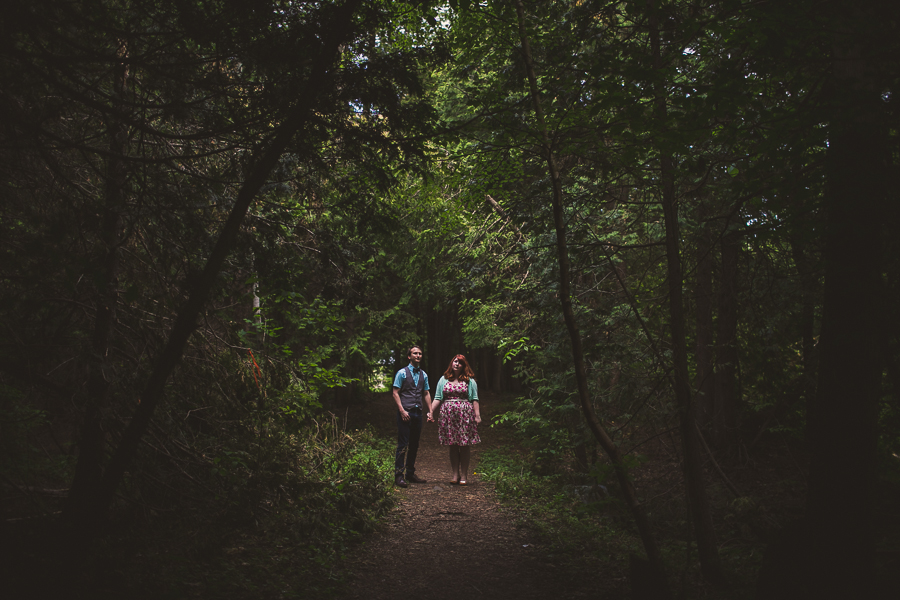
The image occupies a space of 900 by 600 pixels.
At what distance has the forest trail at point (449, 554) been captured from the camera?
495 cm

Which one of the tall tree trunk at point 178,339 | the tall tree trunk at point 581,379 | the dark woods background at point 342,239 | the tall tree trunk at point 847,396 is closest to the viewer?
the tall tree trunk at point 178,339

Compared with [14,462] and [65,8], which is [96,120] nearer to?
[65,8]

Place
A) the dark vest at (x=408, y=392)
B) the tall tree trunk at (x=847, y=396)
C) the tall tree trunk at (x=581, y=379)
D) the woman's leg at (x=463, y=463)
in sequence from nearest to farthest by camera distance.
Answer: the tall tree trunk at (x=847, y=396) → the tall tree trunk at (x=581, y=379) → the dark vest at (x=408, y=392) → the woman's leg at (x=463, y=463)

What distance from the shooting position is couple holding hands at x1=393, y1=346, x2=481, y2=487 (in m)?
8.75

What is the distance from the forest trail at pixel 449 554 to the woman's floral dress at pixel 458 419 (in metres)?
0.87

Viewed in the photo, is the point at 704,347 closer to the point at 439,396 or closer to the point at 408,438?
the point at 439,396

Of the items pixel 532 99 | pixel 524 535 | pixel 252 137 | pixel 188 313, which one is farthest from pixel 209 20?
pixel 524 535

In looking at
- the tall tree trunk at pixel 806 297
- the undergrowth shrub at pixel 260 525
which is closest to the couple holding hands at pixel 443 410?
the undergrowth shrub at pixel 260 525

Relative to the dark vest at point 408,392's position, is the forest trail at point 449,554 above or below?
below

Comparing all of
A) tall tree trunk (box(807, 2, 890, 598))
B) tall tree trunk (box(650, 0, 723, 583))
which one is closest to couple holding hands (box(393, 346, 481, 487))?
tall tree trunk (box(650, 0, 723, 583))

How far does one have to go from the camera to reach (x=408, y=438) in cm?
909

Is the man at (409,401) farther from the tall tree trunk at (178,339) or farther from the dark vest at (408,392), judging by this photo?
the tall tree trunk at (178,339)

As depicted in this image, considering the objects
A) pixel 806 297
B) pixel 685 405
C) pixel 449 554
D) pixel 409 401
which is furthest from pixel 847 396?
pixel 409 401

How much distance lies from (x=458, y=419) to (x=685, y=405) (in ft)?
14.2
